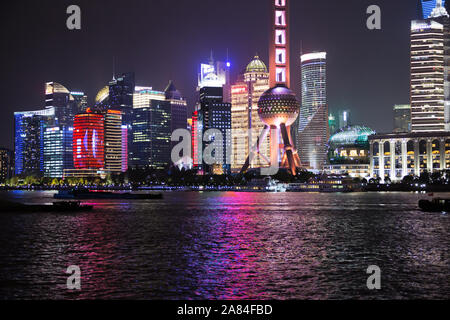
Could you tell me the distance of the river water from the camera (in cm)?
3375

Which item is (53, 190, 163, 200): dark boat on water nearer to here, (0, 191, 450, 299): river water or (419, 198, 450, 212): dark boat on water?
(419, 198, 450, 212): dark boat on water

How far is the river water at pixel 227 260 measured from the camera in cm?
3375

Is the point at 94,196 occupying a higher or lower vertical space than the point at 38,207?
lower

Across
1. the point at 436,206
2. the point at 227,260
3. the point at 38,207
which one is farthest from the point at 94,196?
the point at 227,260

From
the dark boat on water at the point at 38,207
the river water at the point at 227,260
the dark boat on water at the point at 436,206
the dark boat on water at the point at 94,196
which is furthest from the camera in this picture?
the dark boat on water at the point at 94,196

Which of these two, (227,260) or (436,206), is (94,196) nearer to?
(436,206)

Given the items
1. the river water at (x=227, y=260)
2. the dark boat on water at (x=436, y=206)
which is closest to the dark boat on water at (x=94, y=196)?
the dark boat on water at (x=436, y=206)

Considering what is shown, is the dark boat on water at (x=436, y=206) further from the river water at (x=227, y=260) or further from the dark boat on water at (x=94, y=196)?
the dark boat on water at (x=94, y=196)

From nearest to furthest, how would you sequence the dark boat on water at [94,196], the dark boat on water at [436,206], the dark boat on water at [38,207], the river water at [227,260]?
the river water at [227,260] → the dark boat on water at [436,206] → the dark boat on water at [38,207] → the dark boat on water at [94,196]

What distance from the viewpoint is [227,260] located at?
4566cm

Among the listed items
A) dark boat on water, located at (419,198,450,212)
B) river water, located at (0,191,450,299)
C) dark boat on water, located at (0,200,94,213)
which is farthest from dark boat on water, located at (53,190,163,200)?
river water, located at (0,191,450,299)

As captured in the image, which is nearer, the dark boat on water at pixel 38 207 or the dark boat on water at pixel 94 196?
the dark boat on water at pixel 38 207
